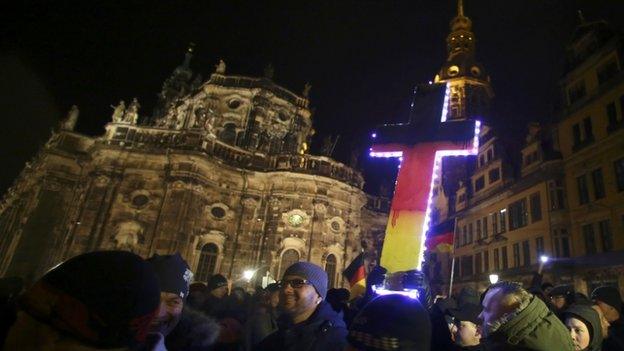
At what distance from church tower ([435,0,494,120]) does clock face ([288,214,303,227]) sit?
88.7ft

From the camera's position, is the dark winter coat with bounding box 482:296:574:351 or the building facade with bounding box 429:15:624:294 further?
the building facade with bounding box 429:15:624:294

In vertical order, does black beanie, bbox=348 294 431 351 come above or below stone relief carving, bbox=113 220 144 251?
below

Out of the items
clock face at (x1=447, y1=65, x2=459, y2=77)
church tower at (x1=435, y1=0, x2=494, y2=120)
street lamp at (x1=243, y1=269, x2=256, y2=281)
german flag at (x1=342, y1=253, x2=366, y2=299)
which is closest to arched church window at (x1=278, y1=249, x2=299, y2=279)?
street lamp at (x1=243, y1=269, x2=256, y2=281)

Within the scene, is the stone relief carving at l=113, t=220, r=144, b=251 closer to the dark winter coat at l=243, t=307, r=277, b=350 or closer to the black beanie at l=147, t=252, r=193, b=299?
the dark winter coat at l=243, t=307, r=277, b=350

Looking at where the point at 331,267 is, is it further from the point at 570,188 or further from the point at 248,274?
the point at 570,188

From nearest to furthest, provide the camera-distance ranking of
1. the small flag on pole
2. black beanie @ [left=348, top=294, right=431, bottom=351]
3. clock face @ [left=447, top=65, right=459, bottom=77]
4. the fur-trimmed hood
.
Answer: black beanie @ [left=348, top=294, right=431, bottom=351] → the fur-trimmed hood → the small flag on pole → clock face @ [left=447, top=65, right=459, bottom=77]

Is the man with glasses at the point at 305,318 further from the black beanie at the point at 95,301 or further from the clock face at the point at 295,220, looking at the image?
the clock face at the point at 295,220

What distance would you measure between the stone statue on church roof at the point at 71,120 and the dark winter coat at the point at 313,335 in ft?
113

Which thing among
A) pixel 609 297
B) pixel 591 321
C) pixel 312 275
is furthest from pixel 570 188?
pixel 312 275

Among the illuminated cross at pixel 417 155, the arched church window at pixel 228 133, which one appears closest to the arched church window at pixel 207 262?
the arched church window at pixel 228 133

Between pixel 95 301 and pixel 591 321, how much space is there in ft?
16.6

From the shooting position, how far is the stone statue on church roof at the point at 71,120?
31.6 metres

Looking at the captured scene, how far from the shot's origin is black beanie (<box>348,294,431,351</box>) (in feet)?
7.32

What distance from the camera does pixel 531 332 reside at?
8.98ft
